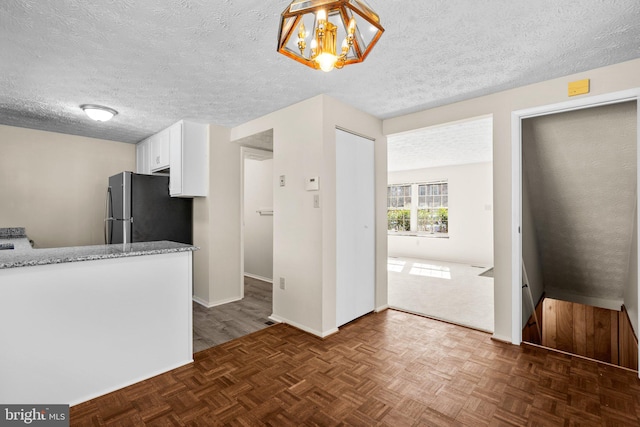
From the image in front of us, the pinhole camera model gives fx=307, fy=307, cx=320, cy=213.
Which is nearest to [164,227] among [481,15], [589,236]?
[481,15]

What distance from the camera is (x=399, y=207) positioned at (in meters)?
7.84

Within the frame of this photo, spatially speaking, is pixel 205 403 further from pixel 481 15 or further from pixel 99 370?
pixel 481 15

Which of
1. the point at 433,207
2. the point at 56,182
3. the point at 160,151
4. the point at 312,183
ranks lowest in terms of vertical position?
the point at 433,207

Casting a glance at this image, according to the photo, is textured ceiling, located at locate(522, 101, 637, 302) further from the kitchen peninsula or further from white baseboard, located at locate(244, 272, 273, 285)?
white baseboard, located at locate(244, 272, 273, 285)

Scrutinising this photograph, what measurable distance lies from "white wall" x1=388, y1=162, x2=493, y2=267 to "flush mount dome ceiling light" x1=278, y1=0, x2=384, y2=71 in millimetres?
6145

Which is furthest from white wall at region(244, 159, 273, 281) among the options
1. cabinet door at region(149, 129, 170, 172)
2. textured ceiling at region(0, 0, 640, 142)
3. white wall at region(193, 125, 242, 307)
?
textured ceiling at region(0, 0, 640, 142)

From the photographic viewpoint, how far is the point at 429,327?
305 centimetres

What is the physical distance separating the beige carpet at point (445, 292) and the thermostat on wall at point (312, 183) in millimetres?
1851

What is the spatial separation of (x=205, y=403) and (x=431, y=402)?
1369 mm

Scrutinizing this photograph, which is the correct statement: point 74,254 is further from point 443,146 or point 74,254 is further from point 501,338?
point 443,146

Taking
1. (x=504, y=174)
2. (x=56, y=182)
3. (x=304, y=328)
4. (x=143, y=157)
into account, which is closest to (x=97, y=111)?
(x=143, y=157)

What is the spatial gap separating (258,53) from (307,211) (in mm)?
1413

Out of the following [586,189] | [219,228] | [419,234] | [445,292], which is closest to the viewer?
[586,189]

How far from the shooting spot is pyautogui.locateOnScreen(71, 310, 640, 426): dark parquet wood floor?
67.7 inches
